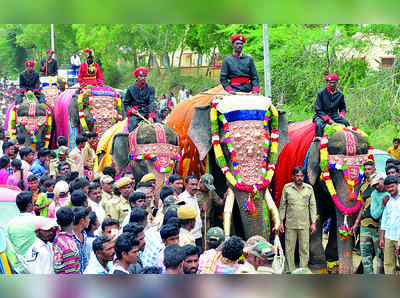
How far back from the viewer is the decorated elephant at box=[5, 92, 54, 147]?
12.4 meters

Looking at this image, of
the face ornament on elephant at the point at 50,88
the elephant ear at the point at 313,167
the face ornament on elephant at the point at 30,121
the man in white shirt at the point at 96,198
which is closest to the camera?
the man in white shirt at the point at 96,198

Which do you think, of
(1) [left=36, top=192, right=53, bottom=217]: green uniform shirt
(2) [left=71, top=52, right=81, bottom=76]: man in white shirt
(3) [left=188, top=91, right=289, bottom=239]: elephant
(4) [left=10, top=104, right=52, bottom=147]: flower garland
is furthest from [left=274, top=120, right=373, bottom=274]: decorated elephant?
(2) [left=71, top=52, right=81, bottom=76]: man in white shirt

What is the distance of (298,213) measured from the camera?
7.32 meters

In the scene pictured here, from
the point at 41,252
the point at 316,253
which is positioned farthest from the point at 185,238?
the point at 316,253

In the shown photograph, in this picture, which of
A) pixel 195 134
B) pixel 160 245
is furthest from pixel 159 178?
pixel 160 245

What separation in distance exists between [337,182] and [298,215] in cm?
61

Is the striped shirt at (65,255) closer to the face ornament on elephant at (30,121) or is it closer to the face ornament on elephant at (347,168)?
the face ornament on elephant at (347,168)

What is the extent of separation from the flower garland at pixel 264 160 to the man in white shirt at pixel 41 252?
2844mm

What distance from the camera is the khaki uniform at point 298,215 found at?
7.29 metres

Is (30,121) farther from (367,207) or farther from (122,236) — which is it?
(122,236)

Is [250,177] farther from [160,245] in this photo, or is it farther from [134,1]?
[134,1]

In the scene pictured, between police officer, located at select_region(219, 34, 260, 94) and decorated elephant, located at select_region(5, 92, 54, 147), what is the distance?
18.8 ft

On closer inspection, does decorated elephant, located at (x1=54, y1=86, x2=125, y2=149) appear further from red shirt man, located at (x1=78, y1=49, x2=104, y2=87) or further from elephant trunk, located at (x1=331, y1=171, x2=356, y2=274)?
elephant trunk, located at (x1=331, y1=171, x2=356, y2=274)

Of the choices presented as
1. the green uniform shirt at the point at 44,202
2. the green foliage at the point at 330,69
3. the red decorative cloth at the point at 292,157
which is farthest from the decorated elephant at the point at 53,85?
the green uniform shirt at the point at 44,202
